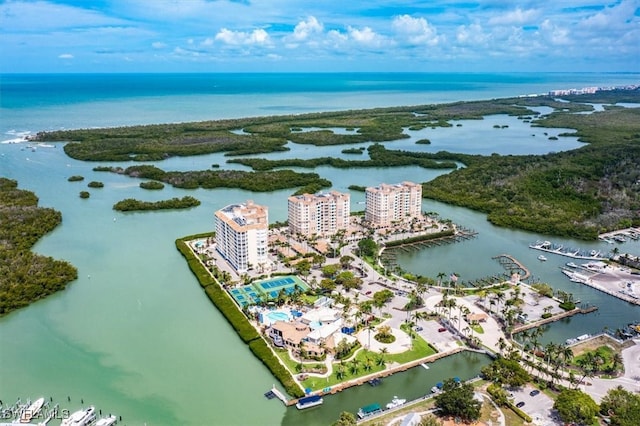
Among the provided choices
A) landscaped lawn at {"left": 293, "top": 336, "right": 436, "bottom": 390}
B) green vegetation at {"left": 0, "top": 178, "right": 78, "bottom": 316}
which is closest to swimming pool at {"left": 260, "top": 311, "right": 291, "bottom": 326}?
landscaped lawn at {"left": 293, "top": 336, "right": 436, "bottom": 390}

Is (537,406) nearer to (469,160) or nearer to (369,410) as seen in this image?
(369,410)

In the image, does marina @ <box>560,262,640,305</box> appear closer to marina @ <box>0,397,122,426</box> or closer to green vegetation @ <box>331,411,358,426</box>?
green vegetation @ <box>331,411,358,426</box>

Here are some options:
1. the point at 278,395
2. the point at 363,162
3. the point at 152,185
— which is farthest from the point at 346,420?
the point at 363,162

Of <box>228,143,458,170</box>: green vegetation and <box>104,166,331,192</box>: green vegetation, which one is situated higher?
<box>228,143,458,170</box>: green vegetation

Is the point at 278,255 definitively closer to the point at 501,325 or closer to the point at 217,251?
the point at 217,251

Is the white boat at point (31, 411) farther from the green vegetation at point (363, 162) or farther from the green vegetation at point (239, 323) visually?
the green vegetation at point (363, 162)

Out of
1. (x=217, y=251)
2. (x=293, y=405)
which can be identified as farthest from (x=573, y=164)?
(x=293, y=405)

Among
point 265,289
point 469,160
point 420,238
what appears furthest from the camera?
point 469,160

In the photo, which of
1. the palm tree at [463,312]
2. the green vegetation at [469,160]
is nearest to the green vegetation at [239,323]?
the palm tree at [463,312]
